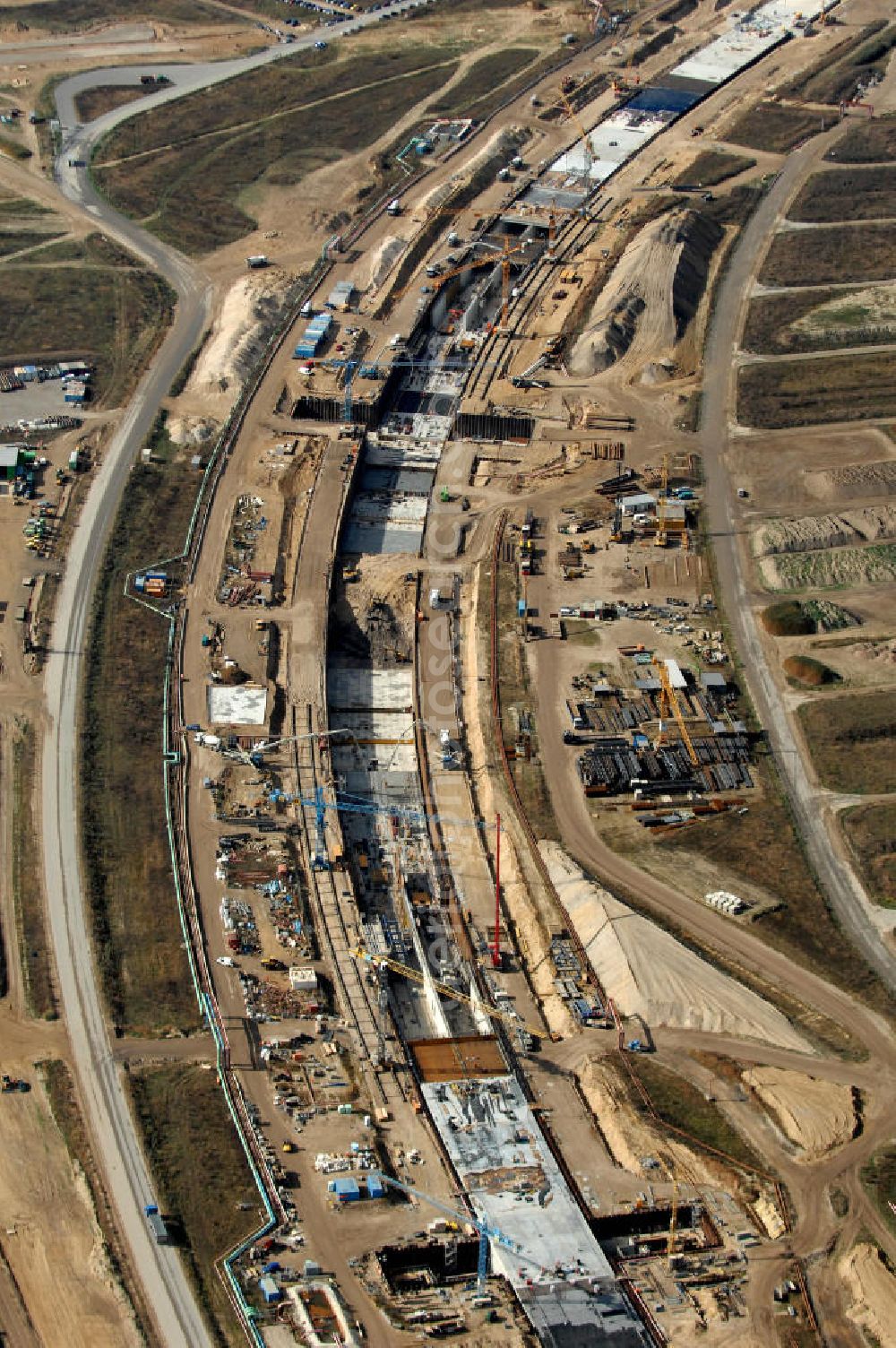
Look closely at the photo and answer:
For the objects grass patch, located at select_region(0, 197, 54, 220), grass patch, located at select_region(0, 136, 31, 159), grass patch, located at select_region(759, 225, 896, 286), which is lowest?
grass patch, located at select_region(759, 225, 896, 286)

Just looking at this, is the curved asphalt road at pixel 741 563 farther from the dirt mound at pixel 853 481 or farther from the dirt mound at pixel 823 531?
the dirt mound at pixel 853 481

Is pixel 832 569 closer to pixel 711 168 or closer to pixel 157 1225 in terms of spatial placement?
pixel 157 1225

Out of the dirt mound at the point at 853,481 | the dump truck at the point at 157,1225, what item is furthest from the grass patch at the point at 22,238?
the dump truck at the point at 157,1225

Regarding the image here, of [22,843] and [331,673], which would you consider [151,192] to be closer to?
[331,673]

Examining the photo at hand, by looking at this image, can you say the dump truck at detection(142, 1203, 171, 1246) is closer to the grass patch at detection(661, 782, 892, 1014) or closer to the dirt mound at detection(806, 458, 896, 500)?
the grass patch at detection(661, 782, 892, 1014)

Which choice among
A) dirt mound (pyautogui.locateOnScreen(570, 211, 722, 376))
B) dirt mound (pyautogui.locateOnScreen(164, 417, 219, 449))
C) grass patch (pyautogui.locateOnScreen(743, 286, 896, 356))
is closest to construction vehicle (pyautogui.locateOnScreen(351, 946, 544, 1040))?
dirt mound (pyautogui.locateOnScreen(164, 417, 219, 449))

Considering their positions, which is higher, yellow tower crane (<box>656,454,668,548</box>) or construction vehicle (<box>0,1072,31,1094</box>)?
yellow tower crane (<box>656,454,668,548</box>)

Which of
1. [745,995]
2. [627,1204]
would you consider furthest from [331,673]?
[627,1204]
